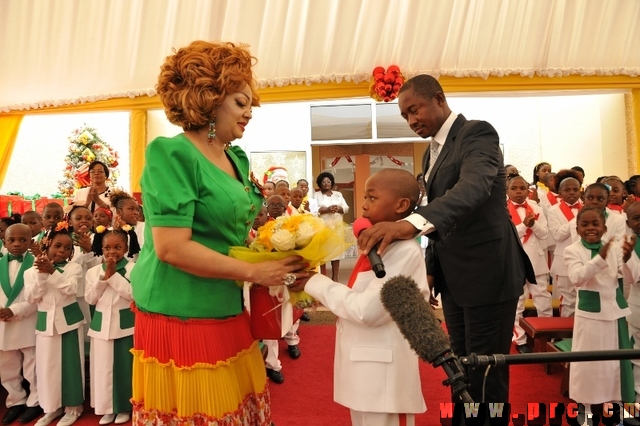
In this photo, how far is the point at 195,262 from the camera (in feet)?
4.99

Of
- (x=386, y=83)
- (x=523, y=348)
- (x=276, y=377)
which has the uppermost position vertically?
(x=386, y=83)

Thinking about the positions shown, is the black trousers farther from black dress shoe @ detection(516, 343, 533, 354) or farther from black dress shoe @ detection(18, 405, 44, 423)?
black dress shoe @ detection(18, 405, 44, 423)

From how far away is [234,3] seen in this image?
7016 mm

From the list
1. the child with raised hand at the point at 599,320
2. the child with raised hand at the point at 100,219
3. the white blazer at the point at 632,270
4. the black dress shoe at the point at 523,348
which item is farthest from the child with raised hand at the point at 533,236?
the child with raised hand at the point at 100,219

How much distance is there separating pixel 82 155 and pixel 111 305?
197 inches

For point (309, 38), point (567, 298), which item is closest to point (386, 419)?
point (567, 298)

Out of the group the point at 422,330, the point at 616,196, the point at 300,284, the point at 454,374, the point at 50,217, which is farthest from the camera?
the point at 616,196

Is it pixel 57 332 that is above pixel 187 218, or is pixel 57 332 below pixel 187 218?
below

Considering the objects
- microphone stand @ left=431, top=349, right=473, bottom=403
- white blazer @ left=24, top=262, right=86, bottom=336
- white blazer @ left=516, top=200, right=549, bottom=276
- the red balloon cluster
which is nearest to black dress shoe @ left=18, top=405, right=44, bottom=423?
white blazer @ left=24, top=262, right=86, bottom=336

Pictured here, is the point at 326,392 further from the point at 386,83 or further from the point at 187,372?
the point at 386,83

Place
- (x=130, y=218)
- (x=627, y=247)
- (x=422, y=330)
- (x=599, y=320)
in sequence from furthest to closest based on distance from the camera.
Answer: (x=130, y=218) → (x=599, y=320) → (x=627, y=247) → (x=422, y=330)

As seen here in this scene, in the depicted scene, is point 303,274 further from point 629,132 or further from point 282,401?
point 629,132

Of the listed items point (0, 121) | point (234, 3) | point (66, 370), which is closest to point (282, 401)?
point (66, 370)

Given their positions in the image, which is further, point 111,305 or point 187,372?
point 111,305
